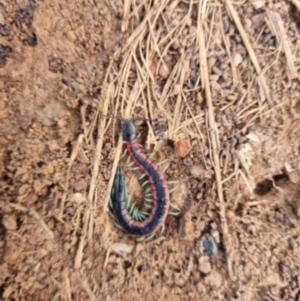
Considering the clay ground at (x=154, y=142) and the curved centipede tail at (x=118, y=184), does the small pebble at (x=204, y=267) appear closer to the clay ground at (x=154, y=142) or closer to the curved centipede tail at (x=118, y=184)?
the clay ground at (x=154, y=142)

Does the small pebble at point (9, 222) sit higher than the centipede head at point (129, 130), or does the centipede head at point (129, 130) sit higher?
the centipede head at point (129, 130)

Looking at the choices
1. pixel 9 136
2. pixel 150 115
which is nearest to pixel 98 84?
pixel 150 115

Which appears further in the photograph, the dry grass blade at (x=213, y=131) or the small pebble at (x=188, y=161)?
the small pebble at (x=188, y=161)

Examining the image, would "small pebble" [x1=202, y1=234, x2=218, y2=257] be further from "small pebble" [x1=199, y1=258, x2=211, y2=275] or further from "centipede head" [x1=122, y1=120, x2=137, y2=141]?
"centipede head" [x1=122, y1=120, x2=137, y2=141]

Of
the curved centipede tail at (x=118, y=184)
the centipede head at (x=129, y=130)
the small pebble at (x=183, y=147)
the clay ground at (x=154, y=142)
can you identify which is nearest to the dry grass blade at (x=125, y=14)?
the clay ground at (x=154, y=142)

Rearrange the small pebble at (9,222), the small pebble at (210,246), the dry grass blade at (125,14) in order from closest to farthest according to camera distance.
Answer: the small pebble at (9,222), the dry grass blade at (125,14), the small pebble at (210,246)

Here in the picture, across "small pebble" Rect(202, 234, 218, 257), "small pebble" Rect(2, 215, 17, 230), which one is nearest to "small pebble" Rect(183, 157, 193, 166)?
"small pebble" Rect(202, 234, 218, 257)

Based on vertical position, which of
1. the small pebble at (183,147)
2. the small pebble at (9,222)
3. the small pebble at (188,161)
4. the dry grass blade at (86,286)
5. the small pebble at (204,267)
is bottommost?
the dry grass blade at (86,286)
